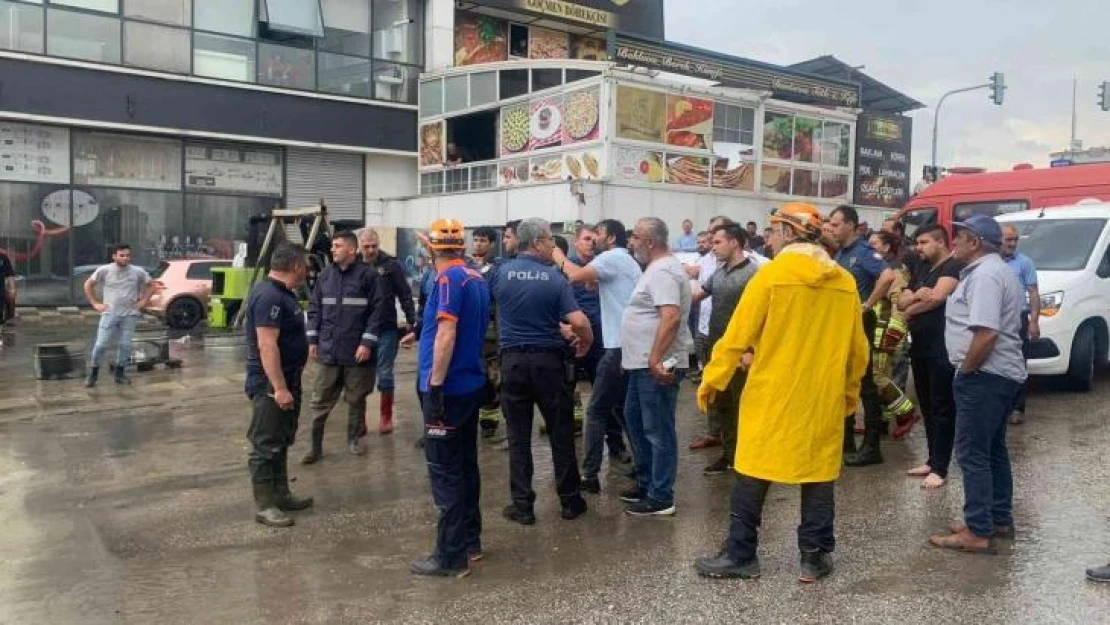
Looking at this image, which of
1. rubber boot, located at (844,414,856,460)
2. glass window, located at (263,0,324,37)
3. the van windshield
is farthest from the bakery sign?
rubber boot, located at (844,414,856,460)

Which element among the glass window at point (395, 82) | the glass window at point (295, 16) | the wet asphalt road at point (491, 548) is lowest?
the wet asphalt road at point (491, 548)

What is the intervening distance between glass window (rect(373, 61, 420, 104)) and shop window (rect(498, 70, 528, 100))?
3672 mm

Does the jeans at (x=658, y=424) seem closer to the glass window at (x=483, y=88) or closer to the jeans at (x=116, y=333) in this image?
the jeans at (x=116, y=333)

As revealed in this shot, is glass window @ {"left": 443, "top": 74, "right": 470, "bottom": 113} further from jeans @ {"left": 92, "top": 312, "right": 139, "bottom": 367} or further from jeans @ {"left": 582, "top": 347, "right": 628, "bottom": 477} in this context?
jeans @ {"left": 582, "top": 347, "right": 628, "bottom": 477}

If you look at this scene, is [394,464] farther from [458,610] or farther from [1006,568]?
[1006,568]

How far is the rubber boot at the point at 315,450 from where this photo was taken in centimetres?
716

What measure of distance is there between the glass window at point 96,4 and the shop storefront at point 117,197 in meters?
2.61

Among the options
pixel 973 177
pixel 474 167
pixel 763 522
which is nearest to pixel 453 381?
pixel 763 522

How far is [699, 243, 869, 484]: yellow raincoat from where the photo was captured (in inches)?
167

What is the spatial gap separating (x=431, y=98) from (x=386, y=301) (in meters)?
16.3

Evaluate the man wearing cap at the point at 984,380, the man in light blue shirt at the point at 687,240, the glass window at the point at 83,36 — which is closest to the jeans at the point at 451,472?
the man wearing cap at the point at 984,380

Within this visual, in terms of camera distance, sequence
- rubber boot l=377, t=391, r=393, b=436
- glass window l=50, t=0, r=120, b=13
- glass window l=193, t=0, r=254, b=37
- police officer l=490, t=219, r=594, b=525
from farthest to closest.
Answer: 1. glass window l=193, t=0, r=254, b=37
2. glass window l=50, t=0, r=120, b=13
3. rubber boot l=377, t=391, r=393, b=436
4. police officer l=490, t=219, r=594, b=525

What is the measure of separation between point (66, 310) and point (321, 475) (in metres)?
15.8

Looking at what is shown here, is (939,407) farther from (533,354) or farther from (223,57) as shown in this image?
(223,57)
